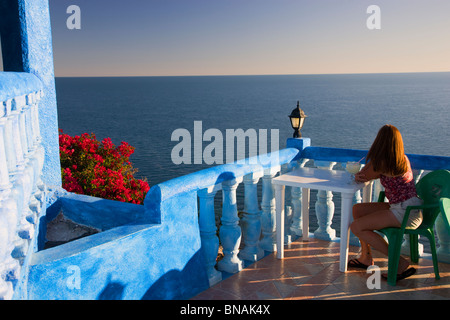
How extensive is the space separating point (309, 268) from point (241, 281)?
0.75m

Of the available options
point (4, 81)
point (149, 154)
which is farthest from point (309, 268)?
point (149, 154)

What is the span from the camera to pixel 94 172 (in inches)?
352

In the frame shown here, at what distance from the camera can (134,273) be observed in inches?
127

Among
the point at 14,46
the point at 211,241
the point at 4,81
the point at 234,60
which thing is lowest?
the point at 211,241

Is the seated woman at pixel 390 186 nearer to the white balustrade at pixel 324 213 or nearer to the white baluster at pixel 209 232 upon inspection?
the white balustrade at pixel 324 213

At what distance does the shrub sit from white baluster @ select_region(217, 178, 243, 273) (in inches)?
201

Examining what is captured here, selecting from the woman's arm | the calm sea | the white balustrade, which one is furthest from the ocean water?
the woman's arm

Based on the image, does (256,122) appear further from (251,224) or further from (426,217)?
(426,217)

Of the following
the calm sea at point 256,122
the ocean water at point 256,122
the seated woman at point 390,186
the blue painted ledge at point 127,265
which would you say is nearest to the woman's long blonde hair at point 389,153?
the seated woman at point 390,186

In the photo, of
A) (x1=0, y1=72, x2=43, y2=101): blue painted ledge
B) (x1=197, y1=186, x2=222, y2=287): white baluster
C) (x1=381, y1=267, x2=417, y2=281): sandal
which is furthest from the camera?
(x1=381, y1=267, x2=417, y2=281): sandal

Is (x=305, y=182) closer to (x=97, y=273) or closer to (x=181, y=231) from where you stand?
(x=181, y=231)

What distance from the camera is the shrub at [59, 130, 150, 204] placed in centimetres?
871

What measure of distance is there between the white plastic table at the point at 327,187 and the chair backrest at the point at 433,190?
511 mm

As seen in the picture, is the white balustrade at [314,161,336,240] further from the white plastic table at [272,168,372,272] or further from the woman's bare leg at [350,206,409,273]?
the woman's bare leg at [350,206,409,273]
